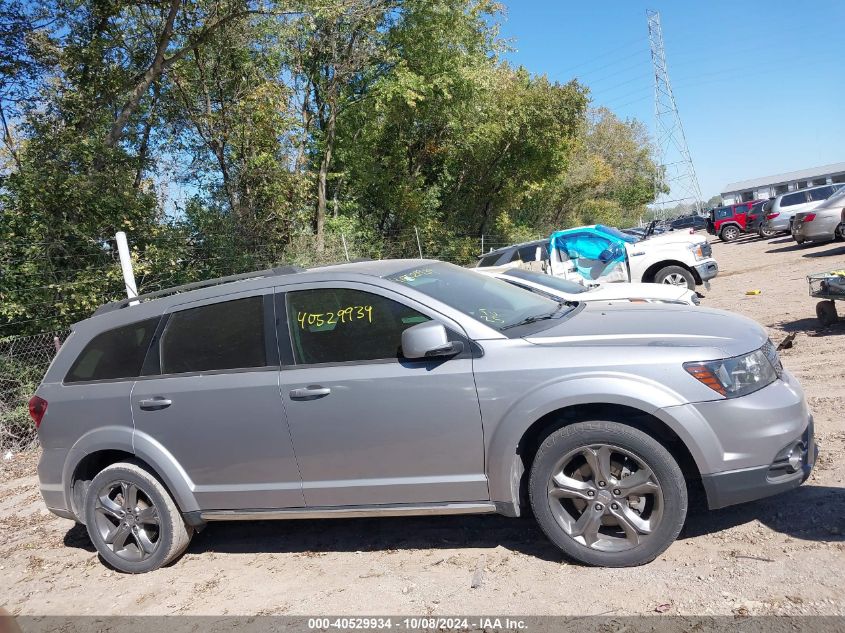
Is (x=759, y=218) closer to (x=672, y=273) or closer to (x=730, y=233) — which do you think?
(x=730, y=233)

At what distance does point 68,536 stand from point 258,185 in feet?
32.9

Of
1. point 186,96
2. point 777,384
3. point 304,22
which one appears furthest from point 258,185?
point 777,384

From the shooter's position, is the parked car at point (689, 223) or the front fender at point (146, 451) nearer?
the front fender at point (146, 451)

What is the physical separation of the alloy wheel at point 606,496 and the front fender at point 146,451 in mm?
2312

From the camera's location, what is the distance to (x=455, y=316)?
12.6ft

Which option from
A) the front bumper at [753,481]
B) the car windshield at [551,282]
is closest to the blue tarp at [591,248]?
the car windshield at [551,282]

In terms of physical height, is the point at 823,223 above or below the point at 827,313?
above

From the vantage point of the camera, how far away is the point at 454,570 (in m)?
3.83

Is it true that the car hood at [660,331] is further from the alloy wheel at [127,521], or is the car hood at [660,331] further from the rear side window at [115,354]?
the alloy wheel at [127,521]

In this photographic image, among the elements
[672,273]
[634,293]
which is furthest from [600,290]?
[672,273]

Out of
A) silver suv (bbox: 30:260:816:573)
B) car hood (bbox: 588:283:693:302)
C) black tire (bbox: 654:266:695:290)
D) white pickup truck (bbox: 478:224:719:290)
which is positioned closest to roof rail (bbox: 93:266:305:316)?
silver suv (bbox: 30:260:816:573)

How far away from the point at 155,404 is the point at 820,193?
27.8m

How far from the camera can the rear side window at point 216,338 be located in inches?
165

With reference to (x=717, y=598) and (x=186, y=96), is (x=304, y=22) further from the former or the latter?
(x=717, y=598)
